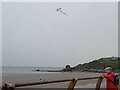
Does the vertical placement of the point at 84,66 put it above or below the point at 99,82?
below

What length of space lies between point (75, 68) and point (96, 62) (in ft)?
39.1

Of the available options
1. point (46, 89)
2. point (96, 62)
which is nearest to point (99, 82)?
point (46, 89)

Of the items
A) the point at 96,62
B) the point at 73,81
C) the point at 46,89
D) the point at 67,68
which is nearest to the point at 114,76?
the point at 73,81

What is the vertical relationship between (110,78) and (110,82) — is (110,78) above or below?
above

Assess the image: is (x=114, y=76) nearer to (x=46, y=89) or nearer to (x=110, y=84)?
(x=110, y=84)

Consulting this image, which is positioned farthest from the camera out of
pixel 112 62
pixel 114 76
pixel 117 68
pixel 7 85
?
pixel 112 62

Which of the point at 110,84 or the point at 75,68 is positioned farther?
the point at 75,68

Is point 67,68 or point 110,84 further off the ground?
point 110,84

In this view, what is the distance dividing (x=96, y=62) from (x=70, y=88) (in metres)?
132

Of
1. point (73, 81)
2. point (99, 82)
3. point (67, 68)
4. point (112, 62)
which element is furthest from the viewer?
point (67, 68)

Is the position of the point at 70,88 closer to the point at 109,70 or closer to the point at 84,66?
the point at 109,70

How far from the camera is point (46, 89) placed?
19.0 metres

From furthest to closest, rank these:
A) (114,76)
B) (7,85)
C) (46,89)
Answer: (46,89)
(114,76)
(7,85)

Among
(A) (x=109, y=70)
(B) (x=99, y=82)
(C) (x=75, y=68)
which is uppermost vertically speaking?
(A) (x=109, y=70)
